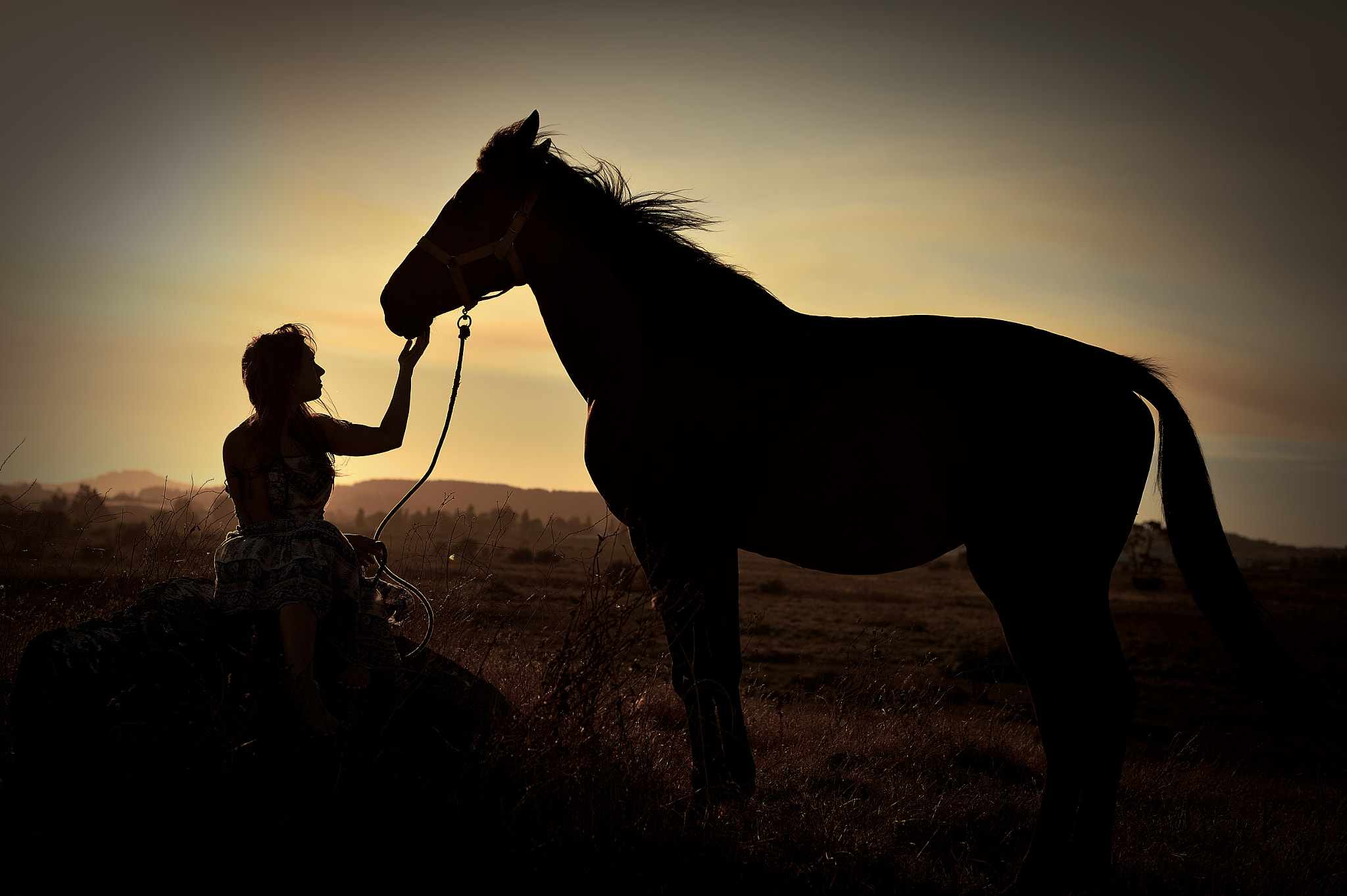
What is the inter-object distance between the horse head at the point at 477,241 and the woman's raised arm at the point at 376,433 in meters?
0.73

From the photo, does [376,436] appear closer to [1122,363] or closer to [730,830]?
[730,830]

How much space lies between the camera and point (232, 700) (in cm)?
345

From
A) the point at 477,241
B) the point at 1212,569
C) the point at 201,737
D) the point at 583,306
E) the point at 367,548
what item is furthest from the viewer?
the point at 477,241

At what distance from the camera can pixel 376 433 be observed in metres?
4.05

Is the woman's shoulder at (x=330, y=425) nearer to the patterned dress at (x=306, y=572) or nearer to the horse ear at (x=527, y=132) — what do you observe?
the patterned dress at (x=306, y=572)

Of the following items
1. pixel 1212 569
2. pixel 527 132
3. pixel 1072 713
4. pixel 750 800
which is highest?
pixel 527 132

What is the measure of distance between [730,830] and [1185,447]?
3.05 m

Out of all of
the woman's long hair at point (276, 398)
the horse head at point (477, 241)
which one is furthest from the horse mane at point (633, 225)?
the woman's long hair at point (276, 398)

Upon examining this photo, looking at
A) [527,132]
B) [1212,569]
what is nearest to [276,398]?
[527,132]

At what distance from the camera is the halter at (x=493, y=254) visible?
4586mm

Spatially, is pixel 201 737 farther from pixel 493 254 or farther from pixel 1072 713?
pixel 1072 713

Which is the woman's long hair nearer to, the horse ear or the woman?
the woman

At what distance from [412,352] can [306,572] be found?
145 centimetres

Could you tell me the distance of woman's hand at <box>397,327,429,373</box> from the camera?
4.35 m
